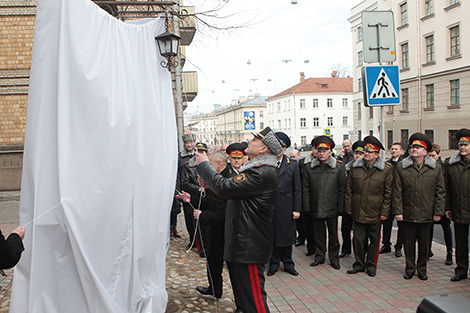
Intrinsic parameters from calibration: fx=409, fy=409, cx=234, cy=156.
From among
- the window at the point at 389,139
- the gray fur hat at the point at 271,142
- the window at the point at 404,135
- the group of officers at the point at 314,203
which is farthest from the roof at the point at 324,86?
the gray fur hat at the point at 271,142

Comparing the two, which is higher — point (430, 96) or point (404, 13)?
point (404, 13)

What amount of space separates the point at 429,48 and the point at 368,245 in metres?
28.4

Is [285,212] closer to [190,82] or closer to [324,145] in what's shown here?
[324,145]

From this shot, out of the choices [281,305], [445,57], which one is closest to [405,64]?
[445,57]

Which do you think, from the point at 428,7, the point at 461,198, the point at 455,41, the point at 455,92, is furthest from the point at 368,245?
the point at 428,7

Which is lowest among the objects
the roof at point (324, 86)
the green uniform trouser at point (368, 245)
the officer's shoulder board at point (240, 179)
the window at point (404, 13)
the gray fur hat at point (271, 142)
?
the green uniform trouser at point (368, 245)

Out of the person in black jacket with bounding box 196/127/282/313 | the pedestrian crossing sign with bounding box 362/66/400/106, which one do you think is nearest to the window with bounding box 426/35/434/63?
the pedestrian crossing sign with bounding box 362/66/400/106

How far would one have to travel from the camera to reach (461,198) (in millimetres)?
5715

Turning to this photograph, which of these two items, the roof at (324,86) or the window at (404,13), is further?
the roof at (324,86)

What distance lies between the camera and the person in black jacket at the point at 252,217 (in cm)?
374

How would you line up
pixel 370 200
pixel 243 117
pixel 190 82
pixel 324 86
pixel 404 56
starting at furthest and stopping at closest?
1. pixel 243 117
2. pixel 324 86
3. pixel 404 56
4. pixel 190 82
5. pixel 370 200

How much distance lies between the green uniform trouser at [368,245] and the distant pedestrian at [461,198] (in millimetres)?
1044

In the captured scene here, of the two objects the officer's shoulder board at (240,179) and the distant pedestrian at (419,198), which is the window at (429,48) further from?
the officer's shoulder board at (240,179)

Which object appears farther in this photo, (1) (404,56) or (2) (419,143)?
(1) (404,56)
